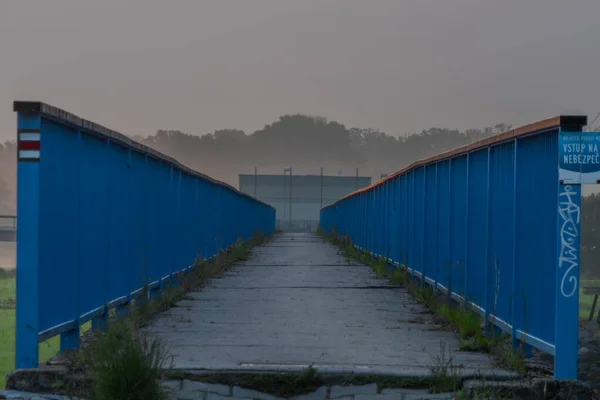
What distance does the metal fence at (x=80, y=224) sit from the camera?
5.52m

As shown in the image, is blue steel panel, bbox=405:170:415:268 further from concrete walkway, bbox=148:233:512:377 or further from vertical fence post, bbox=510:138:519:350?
vertical fence post, bbox=510:138:519:350

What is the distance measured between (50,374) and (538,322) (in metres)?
3.37

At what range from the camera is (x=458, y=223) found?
8953 mm

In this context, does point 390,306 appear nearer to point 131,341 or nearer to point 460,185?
point 460,185

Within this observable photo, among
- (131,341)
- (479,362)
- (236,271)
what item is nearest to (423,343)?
(479,362)

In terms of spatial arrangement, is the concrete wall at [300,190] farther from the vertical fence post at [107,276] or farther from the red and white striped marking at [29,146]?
the red and white striped marking at [29,146]

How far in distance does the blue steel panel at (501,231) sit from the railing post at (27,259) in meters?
3.55

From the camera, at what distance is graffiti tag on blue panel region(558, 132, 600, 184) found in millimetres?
5367

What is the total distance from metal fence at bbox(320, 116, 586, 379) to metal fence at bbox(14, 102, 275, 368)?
3.40 m

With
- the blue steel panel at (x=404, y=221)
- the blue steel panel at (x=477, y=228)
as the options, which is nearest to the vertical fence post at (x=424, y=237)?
the blue steel panel at (x=404, y=221)

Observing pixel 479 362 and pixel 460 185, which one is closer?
pixel 479 362

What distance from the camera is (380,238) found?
18.1m

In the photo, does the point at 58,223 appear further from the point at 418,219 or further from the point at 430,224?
the point at 418,219

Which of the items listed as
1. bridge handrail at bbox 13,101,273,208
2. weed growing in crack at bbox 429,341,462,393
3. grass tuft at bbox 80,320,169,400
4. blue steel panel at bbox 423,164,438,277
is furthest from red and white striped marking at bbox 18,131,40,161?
blue steel panel at bbox 423,164,438,277
